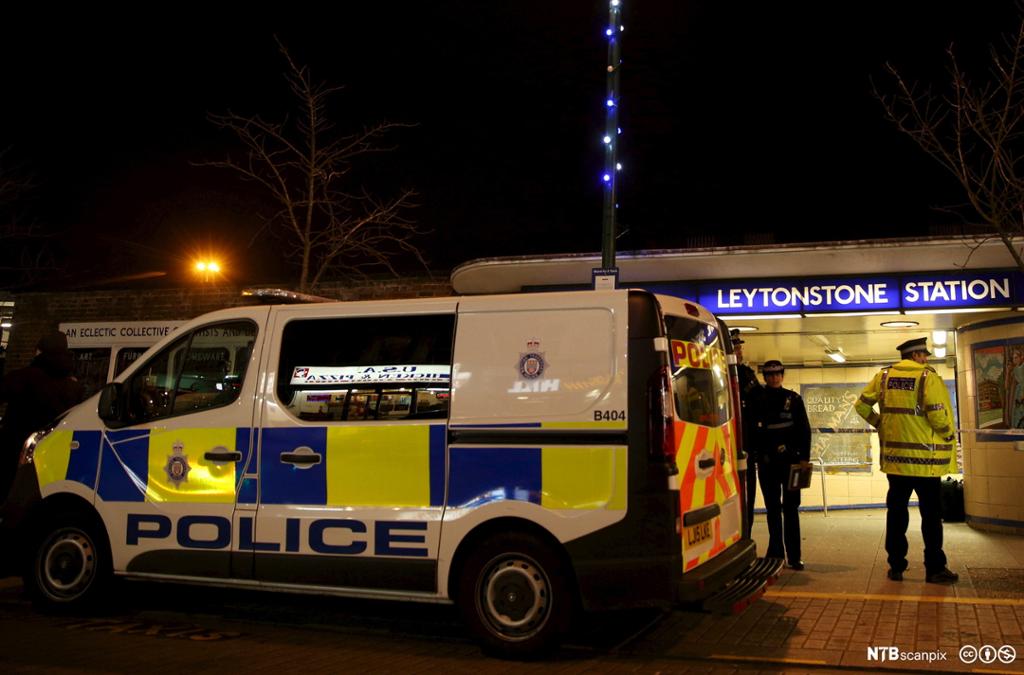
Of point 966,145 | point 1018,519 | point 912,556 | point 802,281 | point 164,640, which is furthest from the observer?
point 966,145

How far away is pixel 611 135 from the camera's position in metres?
9.59

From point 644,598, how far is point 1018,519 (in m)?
7.20

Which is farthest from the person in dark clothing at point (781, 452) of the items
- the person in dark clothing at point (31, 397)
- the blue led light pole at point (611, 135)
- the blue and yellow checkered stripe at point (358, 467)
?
the person in dark clothing at point (31, 397)

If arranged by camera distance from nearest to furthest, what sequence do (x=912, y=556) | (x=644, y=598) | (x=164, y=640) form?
(x=644, y=598) < (x=164, y=640) < (x=912, y=556)

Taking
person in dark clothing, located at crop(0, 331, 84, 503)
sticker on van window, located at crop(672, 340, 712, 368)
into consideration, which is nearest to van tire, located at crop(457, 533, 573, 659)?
sticker on van window, located at crop(672, 340, 712, 368)

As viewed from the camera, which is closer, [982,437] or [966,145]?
[982,437]

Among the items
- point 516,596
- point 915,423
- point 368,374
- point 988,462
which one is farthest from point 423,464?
point 988,462

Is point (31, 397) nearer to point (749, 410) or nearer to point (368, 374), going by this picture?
point (368, 374)

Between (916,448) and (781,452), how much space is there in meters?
1.18

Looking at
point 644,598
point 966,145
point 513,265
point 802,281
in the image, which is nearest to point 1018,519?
point 802,281

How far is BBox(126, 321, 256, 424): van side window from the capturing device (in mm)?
5891

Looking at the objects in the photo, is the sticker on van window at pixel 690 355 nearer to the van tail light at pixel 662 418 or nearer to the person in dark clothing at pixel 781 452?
the van tail light at pixel 662 418

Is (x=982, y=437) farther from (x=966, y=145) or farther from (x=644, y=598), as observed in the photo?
(x=644, y=598)

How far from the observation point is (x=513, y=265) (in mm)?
10914
